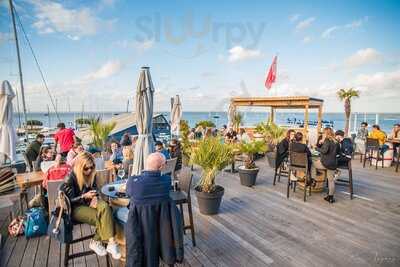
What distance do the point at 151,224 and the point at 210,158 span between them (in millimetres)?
1994

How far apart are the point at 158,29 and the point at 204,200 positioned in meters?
4.90

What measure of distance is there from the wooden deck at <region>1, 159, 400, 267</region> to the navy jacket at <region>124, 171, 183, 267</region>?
844mm

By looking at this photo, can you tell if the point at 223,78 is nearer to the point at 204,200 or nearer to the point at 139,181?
the point at 204,200

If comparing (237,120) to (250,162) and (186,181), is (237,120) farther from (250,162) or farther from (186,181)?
(186,181)

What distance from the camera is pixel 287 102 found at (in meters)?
10.0

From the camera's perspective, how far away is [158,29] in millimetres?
5816

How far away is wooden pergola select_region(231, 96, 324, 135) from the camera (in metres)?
Answer: 9.48

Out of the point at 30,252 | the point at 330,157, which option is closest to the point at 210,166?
the point at 330,157

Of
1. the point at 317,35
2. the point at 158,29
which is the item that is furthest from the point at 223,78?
the point at 158,29

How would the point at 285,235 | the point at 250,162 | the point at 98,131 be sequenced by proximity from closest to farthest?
the point at 285,235
the point at 250,162
the point at 98,131

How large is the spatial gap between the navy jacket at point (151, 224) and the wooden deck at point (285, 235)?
844 mm

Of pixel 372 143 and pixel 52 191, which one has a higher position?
pixel 372 143

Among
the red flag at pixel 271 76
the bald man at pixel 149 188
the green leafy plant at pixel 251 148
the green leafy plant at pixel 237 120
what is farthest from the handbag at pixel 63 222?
the red flag at pixel 271 76

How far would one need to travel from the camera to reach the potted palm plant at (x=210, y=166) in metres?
3.55
